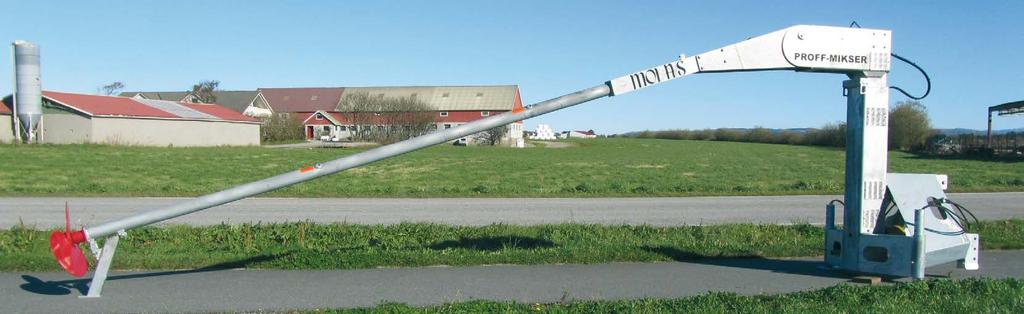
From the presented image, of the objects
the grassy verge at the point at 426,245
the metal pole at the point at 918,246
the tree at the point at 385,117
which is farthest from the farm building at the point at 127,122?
the metal pole at the point at 918,246

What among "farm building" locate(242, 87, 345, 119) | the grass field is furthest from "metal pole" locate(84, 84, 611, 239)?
"farm building" locate(242, 87, 345, 119)

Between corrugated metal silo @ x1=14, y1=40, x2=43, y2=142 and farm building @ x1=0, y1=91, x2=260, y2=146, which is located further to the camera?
farm building @ x1=0, y1=91, x2=260, y2=146

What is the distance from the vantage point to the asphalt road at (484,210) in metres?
13.0

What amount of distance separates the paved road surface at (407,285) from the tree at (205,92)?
8702 centimetres

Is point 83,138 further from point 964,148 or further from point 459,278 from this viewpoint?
point 964,148

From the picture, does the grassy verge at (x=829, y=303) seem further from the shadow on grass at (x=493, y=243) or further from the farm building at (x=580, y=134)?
the farm building at (x=580, y=134)

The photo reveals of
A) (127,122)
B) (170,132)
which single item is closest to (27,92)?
(127,122)

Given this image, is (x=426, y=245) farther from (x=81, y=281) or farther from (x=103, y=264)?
(x=103, y=264)

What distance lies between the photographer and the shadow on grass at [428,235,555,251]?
8961 mm

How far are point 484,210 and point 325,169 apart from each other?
9.25 meters

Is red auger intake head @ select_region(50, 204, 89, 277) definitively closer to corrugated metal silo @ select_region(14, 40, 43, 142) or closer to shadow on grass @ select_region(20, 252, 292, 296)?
shadow on grass @ select_region(20, 252, 292, 296)

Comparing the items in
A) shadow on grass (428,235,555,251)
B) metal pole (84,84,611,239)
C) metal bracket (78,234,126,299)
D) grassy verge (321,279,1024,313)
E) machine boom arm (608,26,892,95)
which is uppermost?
machine boom arm (608,26,892,95)

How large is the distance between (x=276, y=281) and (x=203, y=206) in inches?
47.4

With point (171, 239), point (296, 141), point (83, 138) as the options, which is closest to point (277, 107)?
point (296, 141)
